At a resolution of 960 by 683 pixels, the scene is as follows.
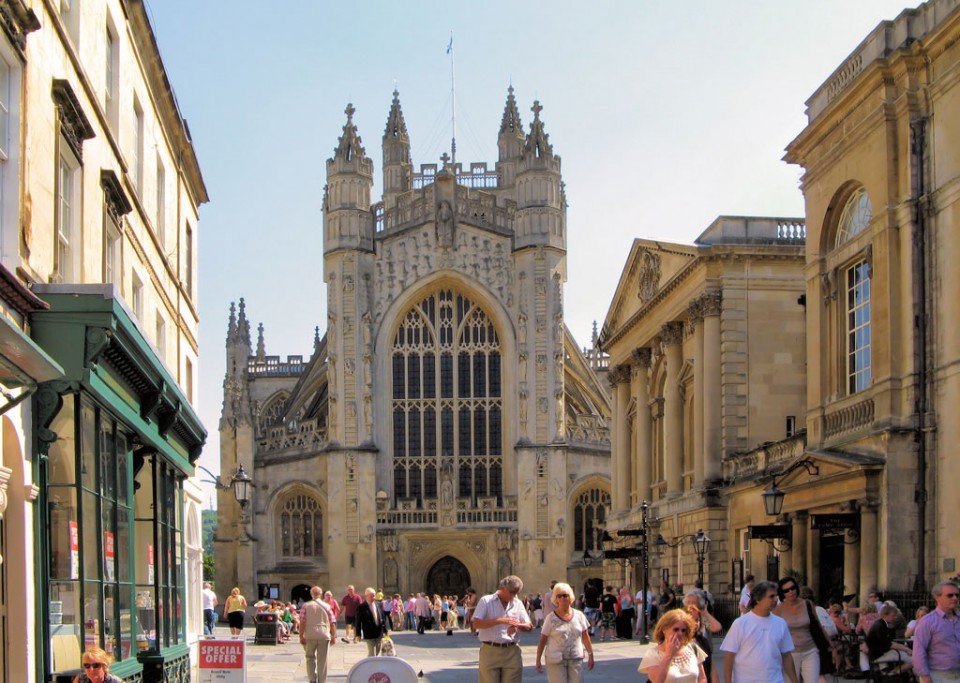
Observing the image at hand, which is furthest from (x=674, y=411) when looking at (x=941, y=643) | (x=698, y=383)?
(x=941, y=643)

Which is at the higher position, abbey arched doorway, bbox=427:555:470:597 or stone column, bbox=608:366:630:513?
stone column, bbox=608:366:630:513

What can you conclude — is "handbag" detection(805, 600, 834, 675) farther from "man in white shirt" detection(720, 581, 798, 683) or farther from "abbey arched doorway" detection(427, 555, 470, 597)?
"abbey arched doorway" detection(427, 555, 470, 597)

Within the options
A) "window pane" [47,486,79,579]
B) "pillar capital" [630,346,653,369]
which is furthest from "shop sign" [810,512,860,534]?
"pillar capital" [630,346,653,369]

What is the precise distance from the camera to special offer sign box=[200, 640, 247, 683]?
13.3m

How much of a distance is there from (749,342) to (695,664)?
2606 centimetres

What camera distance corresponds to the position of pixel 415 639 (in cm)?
4141

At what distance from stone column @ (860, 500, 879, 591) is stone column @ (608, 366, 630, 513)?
21.3 m

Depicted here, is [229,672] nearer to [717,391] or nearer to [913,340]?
[913,340]

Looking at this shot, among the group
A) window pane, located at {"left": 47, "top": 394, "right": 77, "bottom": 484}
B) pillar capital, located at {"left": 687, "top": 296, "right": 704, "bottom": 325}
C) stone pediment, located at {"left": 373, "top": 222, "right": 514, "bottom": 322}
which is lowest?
window pane, located at {"left": 47, "top": 394, "right": 77, "bottom": 484}

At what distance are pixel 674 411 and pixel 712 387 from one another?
13.8 ft

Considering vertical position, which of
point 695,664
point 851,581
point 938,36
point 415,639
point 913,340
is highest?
point 938,36

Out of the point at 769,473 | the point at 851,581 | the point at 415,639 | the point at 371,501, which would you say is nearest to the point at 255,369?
the point at 371,501

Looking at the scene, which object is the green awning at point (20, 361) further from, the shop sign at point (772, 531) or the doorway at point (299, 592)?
the doorway at point (299, 592)

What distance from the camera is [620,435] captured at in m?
46.7
